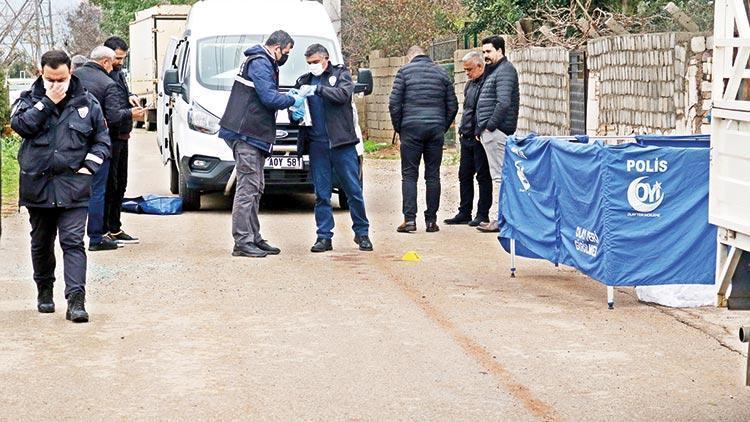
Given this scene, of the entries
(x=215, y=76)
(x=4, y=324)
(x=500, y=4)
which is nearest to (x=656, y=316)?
(x=4, y=324)

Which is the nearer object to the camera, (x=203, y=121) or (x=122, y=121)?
(x=122, y=121)

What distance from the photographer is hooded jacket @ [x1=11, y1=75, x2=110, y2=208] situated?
879 cm

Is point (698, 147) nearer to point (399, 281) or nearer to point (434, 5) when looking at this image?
point (399, 281)

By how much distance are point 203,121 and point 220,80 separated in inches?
26.8

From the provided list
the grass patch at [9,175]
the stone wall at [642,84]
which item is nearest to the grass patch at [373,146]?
the grass patch at [9,175]

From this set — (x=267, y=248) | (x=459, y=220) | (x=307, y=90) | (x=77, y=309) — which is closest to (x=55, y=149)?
(x=77, y=309)

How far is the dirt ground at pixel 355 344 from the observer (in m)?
6.68

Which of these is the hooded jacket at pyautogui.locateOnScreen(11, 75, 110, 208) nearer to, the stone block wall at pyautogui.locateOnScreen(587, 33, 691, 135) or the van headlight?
the van headlight

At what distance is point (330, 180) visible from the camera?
40.3 ft

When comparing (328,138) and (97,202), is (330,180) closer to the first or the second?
(328,138)

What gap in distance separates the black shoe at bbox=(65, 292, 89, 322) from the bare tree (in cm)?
5639

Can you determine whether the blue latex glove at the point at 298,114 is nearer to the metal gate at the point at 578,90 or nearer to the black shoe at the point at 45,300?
the black shoe at the point at 45,300

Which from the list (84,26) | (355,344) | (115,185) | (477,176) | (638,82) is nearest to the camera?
(355,344)

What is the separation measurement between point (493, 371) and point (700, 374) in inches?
44.2
